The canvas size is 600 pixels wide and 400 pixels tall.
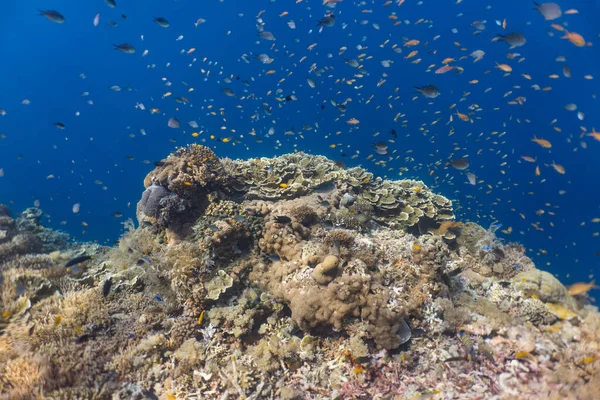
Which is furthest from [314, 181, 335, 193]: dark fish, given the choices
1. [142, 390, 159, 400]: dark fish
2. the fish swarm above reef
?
[142, 390, 159, 400]: dark fish

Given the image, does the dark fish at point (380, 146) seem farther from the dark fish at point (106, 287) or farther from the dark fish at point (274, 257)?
the dark fish at point (106, 287)

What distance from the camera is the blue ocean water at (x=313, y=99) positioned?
2248 inches

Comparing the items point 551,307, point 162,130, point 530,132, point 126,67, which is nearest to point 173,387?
point 551,307

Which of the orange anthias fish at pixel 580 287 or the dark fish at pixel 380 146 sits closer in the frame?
the orange anthias fish at pixel 580 287

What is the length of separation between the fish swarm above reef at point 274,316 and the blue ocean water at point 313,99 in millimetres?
38489

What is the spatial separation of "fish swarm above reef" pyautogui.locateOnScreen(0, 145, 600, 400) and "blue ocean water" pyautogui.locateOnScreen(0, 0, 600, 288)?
3849 cm

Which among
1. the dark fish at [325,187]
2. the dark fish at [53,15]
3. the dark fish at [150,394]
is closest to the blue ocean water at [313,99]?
the dark fish at [53,15]

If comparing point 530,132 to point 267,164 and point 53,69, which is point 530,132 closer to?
point 267,164

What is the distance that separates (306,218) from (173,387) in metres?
4.62

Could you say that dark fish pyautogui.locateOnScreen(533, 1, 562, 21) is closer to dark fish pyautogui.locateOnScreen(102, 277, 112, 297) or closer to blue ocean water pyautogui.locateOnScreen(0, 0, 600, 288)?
dark fish pyautogui.locateOnScreen(102, 277, 112, 297)

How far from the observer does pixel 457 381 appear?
4.93m

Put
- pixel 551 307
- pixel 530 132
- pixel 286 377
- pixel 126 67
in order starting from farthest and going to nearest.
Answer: pixel 126 67, pixel 530 132, pixel 551 307, pixel 286 377

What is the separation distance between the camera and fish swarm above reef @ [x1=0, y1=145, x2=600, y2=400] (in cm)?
503

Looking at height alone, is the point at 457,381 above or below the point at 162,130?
below
